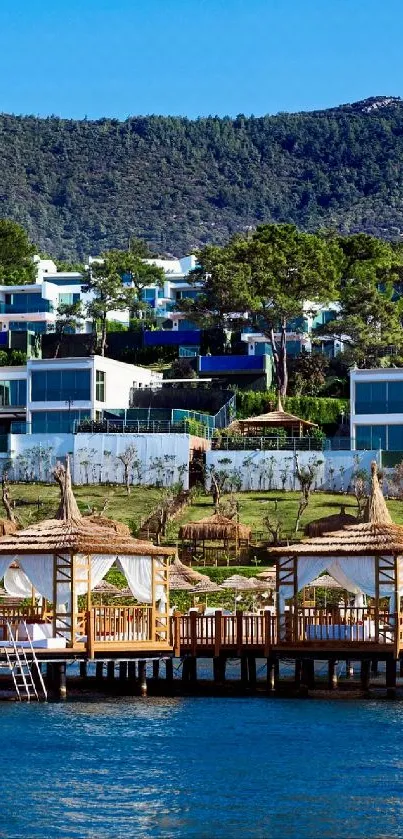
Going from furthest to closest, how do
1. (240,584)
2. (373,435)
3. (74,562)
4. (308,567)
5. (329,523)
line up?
1. (373,435)
2. (329,523)
3. (240,584)
4. (308,567)
5. (74,562)

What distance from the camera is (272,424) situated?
9550 cm

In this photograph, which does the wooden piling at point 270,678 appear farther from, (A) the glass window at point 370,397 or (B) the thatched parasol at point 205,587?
Answer: (A) the glass window at point 370,397

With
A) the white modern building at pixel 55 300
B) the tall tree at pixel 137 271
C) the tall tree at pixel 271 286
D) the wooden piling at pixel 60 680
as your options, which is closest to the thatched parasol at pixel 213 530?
the wooden piling at pixel 60 680

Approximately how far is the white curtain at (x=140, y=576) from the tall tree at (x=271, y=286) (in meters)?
57.8

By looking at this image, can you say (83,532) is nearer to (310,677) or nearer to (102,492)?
(310,677)

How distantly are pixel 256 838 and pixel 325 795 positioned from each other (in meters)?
3.99

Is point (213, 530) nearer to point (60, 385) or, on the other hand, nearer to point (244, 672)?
point (244, 672)

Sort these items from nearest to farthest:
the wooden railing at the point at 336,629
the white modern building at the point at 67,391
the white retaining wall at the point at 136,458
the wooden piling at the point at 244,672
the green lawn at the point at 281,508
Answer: the wooden railing at the point at 336,629
the wooden piling at the point at 244,672
the green lawn at the point at 281,508
the white retaining wall at the point at 136,458
the white modern building at the point at 67,391

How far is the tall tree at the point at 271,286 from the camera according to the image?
11181 centimetres

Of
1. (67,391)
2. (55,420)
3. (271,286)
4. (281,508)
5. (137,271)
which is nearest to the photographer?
(281,508)

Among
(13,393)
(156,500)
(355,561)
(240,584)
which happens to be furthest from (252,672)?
(13,393)

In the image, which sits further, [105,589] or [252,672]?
[105,589]

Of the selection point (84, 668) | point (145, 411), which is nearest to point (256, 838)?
point (84, 668)

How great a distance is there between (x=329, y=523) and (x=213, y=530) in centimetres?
523
